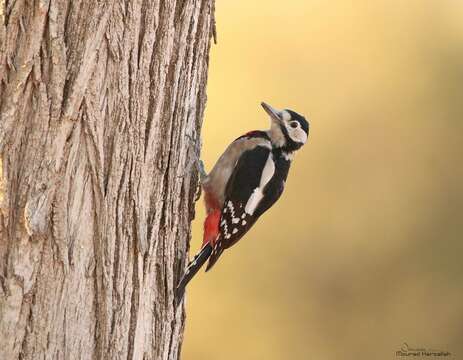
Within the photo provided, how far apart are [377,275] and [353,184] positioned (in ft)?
3.66

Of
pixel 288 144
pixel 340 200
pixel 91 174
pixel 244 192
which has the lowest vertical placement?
pixel 91 174

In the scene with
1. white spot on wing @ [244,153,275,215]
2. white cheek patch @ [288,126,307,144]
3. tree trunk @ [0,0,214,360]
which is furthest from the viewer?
white cheek patch @ [288,126,307,144]

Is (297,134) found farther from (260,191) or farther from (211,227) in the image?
(211,227)

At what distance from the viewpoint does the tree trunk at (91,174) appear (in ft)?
10.6

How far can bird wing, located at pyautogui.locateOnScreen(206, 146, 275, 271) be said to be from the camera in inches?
196

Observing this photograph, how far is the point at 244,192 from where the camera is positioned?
5.14 metres

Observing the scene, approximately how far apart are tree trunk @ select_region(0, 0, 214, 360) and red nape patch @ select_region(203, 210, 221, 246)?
1.01 meters

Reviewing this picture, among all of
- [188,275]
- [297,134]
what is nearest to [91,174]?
[188,275]

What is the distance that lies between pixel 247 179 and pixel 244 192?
0.29ft

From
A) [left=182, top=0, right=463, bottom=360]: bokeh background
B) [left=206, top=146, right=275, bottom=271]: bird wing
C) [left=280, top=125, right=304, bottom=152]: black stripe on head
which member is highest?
[left=182, top=0, right=463, bottom=360]: bokeh background

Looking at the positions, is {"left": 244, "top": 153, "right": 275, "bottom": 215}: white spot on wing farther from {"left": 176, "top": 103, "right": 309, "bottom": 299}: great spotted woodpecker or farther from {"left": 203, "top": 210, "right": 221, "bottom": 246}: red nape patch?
{"left": 203, "top": 210, "right": 221, "bottom": 246}: red nape patch

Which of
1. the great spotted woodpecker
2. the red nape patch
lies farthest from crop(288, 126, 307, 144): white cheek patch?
the red nape patch

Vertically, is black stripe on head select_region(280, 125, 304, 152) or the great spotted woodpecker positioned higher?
black stripe on head select_region(280, 125, 304, 152)

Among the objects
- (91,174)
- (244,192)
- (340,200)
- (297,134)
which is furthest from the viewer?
(340,200)
